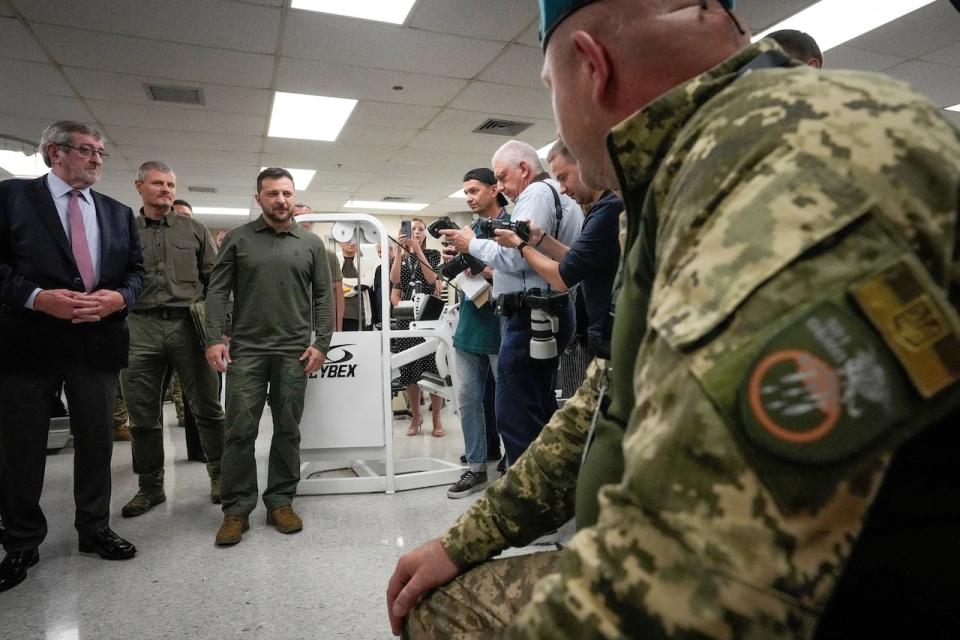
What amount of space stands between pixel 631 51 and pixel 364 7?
345cm

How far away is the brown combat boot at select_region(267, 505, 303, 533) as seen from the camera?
2.29m

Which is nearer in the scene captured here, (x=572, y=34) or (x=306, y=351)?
(x=572, y=34)

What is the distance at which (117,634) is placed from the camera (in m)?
1.57

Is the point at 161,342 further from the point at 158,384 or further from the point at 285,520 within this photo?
the point at 285,520

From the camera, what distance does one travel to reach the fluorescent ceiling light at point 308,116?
515 cm

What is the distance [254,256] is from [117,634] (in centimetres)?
141

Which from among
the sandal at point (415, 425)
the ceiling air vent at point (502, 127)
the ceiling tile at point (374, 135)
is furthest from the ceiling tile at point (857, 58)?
the sandal at point (415, 425)

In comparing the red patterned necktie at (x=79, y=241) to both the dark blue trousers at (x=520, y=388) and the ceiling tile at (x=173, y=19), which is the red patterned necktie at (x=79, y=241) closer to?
the dark blue trousers at (x=520, y=388)

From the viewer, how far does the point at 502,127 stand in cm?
598

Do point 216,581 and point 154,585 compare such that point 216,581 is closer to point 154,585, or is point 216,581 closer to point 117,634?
point 154,585

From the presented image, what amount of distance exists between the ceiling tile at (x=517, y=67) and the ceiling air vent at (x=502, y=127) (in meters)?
1.02

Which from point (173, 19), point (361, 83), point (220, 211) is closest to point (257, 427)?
point (173, 19)

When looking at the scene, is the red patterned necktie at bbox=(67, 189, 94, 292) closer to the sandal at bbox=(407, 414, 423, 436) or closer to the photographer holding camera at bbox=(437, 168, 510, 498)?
the photographer holding camera at bbox=(437, 168, 510, 498)

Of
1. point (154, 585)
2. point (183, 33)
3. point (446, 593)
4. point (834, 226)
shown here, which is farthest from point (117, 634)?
point (183, 33)
